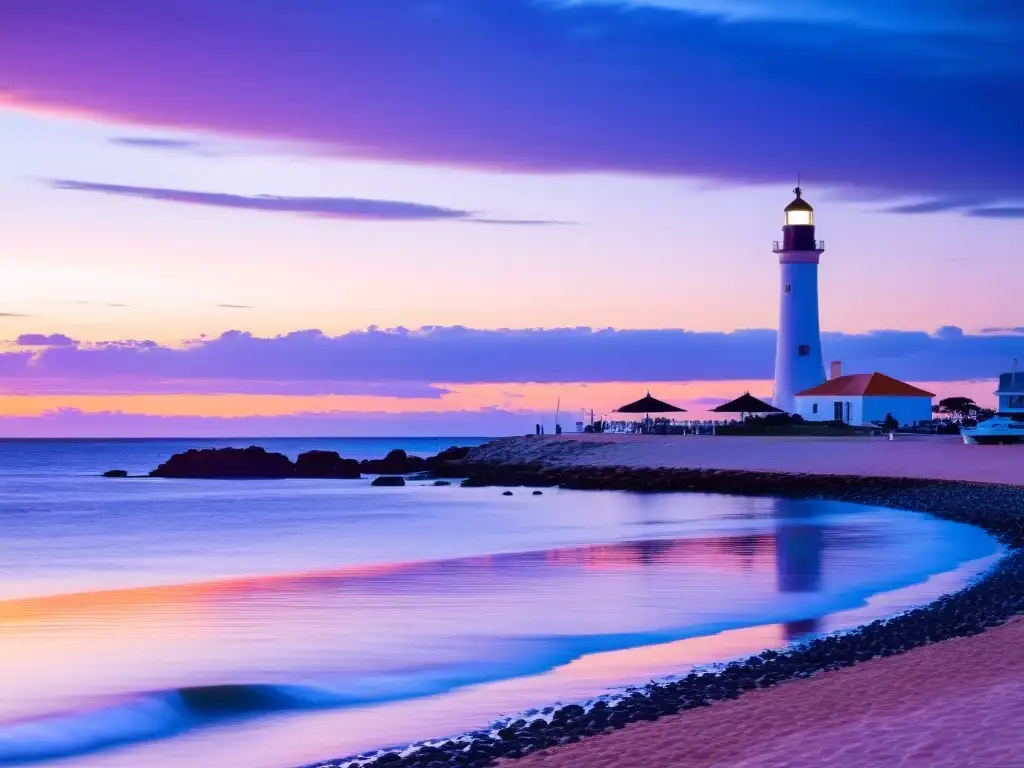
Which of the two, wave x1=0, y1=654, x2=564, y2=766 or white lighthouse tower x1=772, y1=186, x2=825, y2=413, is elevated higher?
white lighthouse tower x1=772, y1=186, x2=825, y2=413

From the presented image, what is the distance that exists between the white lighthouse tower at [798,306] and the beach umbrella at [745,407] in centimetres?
274

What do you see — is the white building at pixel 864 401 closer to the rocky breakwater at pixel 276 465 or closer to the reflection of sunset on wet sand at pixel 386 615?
the rocky breakwater at pixel 276 465

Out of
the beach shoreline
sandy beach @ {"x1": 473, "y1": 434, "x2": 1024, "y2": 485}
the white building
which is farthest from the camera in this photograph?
the white building

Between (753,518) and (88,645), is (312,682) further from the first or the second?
(753,518)

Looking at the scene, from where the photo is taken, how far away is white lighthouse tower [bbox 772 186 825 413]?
2430 inches

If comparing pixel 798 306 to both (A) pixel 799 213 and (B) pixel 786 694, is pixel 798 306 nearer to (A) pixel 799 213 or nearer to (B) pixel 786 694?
(A) pixel 799 213

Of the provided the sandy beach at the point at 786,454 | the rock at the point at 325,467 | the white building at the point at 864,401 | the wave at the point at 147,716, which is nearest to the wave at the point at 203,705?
the wave at the point at 147,716

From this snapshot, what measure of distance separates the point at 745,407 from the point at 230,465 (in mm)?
34964

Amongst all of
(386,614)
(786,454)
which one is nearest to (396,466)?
(786,454)

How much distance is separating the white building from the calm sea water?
82.9ft

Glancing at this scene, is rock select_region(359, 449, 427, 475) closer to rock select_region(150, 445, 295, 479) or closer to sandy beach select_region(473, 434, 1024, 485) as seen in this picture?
rock select_region(150, 445, 295, 479)

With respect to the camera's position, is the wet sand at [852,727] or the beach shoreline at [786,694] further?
the beach shoreline at [786,694]

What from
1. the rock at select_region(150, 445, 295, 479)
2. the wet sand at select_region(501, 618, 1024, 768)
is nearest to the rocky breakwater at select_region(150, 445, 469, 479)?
the rock at select_region(150, 445, 295, 479)

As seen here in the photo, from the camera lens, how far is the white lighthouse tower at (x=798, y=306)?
61719 mm
